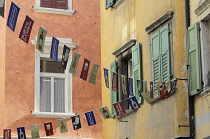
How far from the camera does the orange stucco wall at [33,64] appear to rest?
2150cm

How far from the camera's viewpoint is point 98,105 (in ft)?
74.1

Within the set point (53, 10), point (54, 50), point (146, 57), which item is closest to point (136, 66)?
point (146, 57)

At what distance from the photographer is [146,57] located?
17.2 m

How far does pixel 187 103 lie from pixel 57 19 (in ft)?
28.9

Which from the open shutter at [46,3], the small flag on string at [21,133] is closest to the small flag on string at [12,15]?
the small flag on string at [21,133]

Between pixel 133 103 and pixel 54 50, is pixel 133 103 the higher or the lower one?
the lower one

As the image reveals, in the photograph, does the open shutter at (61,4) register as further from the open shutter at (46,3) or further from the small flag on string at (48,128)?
the small flag on string at (48,128)

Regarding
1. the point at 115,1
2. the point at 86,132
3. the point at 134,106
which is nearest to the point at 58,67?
the point at 86,132

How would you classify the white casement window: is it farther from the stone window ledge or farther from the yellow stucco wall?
the yellow stucco wall

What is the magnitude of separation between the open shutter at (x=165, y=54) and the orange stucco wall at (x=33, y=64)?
660cm

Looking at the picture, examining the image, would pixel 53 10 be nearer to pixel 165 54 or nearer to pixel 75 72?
pixel 165 54

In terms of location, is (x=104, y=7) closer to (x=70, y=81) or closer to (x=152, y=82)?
(x=70, y=81)

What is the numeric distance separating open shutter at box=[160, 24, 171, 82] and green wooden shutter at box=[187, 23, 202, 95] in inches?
36.0

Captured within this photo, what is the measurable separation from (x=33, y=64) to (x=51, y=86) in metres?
0.95
